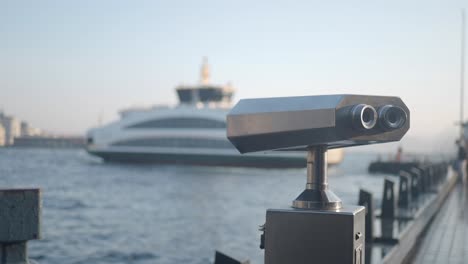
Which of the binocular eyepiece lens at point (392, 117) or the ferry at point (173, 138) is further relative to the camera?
the ferry at point (173, 138)

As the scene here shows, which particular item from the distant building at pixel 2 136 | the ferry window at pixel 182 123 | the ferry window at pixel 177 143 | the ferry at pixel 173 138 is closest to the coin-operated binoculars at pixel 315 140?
the distant building at pixel 2 136

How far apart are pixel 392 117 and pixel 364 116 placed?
179mm

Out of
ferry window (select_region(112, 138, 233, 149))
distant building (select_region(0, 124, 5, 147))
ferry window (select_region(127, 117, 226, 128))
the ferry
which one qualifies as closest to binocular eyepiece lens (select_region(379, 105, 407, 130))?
distant building (select_region(0, 124, 5, 147))

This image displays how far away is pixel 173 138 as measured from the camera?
227 ft

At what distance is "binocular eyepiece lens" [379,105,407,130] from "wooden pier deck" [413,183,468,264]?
15.8ft

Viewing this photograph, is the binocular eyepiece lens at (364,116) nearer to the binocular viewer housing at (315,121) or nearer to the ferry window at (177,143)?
the binocular viewer housing at (315,121)

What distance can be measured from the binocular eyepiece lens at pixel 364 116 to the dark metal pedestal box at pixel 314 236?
464 millimetres

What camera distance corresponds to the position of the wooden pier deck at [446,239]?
23.5ft

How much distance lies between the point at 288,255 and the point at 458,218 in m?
9.98

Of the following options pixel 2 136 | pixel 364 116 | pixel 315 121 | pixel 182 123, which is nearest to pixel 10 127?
pixel 2 136

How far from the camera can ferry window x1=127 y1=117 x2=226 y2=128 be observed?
67.3m

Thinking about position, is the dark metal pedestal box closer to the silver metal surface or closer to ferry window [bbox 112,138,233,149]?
the silver metal surface

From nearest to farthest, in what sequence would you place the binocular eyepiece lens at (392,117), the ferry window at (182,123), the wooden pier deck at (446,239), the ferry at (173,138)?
the binocular eyepiece lens at (392,117), the wooden pier deck at (446,239), the ferry at (173,138), the ferry window at (182,123)

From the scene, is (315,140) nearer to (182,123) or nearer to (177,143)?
(177,143)
